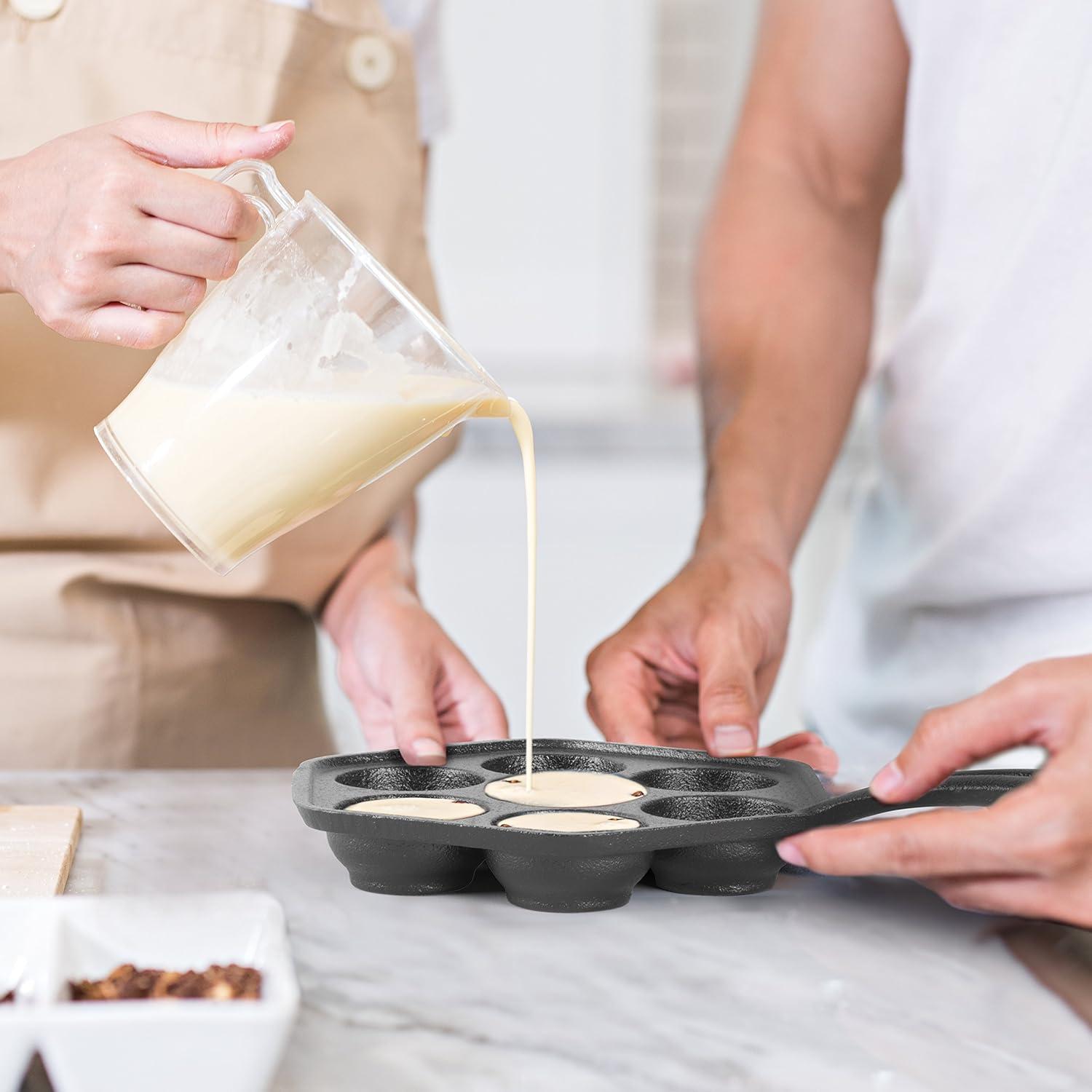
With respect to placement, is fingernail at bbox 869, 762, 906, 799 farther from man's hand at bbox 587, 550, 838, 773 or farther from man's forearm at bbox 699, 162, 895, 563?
man's forearm at bbox 699, 162, 895, 563

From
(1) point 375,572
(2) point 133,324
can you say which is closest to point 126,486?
(1) point 375,572

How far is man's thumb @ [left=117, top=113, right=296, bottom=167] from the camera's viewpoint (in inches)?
25.4

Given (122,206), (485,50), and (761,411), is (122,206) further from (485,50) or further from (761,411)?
(485,50)

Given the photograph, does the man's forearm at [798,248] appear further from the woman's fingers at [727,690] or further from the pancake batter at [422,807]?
the pancake batter at [422,807]

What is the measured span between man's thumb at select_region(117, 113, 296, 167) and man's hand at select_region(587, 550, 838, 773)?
0.44m

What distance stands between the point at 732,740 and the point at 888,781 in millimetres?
194

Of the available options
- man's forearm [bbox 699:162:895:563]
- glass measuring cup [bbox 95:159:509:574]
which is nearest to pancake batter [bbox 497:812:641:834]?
glass measuring cup [bbox 95:159:509:574]

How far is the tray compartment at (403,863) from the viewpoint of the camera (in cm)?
66

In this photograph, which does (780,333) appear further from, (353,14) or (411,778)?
(411,778)

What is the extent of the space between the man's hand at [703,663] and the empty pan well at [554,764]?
0.06 m

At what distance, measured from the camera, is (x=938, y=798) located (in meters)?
0.69

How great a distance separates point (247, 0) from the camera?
0.99 metres

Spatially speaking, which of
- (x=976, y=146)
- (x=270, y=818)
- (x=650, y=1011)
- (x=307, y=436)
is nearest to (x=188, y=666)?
(x=270, y=818)

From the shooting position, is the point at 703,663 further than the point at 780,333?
No
